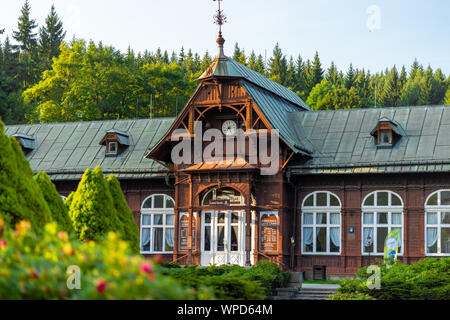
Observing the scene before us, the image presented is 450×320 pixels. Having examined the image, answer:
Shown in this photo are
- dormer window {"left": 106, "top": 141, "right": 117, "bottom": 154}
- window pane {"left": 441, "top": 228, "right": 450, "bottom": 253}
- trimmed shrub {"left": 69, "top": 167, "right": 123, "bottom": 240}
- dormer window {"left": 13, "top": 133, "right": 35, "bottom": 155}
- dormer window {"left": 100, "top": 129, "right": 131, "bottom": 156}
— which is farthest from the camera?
dormer window {"left": 13, "top": 133, "right": 35, "bottom": 155}

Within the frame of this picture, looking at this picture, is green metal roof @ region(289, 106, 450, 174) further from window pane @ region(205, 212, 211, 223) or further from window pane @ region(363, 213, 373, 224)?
window pane @ region(205, 212, 211, 223)

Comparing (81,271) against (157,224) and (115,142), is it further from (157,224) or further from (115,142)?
(115,142)

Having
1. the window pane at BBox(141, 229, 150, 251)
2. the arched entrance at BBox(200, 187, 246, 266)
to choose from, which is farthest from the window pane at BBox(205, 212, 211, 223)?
the window pane at BBox(141, 229, 150, 251)

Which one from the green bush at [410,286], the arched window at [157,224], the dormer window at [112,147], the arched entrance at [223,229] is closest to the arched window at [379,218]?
the arched entrance at [223,229]

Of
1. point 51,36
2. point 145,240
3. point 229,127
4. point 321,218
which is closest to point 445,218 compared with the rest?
point 321,218

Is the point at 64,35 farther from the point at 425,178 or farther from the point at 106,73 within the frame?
the point at 425,178

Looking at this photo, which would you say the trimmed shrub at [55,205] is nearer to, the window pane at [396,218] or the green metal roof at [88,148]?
the green metal roof at [88,148]

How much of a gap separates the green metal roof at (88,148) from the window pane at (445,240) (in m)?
12.0

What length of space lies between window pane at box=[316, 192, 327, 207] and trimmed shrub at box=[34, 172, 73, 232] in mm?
14112

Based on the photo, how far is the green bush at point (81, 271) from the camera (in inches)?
274

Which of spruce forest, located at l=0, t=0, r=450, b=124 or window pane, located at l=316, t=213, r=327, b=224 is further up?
spruce forest, located at l=0, t=0, r=450, b=124

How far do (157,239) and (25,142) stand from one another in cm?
917

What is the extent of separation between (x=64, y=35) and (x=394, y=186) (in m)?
69.6

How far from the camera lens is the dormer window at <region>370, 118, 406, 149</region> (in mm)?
29250
